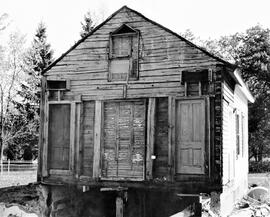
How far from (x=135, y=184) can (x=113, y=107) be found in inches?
99.5

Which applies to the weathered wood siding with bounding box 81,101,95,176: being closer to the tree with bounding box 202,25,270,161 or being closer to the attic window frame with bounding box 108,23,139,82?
the attic window frame with bounding box 108,23,139,82

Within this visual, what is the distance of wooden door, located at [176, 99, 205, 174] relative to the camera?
11.1m

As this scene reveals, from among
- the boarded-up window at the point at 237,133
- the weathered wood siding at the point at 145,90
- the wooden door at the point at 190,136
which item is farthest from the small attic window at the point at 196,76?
the boarded-up window at the point at 237,133

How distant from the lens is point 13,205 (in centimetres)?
1495

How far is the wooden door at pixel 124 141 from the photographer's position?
39.0ft

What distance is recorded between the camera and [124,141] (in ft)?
39.7

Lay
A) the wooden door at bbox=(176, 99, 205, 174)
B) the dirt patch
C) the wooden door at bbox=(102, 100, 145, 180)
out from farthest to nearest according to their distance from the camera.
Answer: the dirt patch < the wooden door at bbox=(102, 100, 145, 180) < the wooden door at bbox=(176, 99, 205, 174)

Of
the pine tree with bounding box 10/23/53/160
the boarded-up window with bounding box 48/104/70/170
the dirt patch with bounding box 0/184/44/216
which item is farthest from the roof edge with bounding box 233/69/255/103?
the pine tree with bounding box 10/23/53/160

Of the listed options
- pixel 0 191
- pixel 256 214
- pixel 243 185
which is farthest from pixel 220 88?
pixel 0 191

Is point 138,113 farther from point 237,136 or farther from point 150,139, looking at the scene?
point 237,136

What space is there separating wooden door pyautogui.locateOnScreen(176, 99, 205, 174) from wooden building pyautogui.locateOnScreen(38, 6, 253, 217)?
3cm

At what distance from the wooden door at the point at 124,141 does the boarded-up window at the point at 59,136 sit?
1393mm

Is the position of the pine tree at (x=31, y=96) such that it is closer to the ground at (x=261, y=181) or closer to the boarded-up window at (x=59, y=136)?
the ground at (x=261, y=181)

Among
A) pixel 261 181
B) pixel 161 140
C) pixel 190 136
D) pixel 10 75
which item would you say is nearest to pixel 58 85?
pixel 161 140
